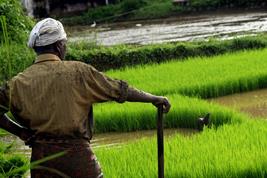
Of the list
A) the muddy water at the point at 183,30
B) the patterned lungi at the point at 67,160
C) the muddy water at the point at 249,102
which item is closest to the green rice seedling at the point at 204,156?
the patterned lungi at the point at 67,160

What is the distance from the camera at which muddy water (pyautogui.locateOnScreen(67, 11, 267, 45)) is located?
17.4 m

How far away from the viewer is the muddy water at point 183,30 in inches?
684

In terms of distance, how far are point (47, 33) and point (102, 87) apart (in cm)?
35

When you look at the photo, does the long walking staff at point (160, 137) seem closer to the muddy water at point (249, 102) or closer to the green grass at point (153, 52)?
the muddy water at point (249, 102)

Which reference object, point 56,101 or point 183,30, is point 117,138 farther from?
point 183,30

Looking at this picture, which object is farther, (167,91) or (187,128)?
(167,91)

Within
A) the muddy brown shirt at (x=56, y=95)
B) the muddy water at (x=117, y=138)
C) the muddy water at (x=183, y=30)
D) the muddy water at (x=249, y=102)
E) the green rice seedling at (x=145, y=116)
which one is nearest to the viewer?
the muddy brown shirt at (x=56, y=95)

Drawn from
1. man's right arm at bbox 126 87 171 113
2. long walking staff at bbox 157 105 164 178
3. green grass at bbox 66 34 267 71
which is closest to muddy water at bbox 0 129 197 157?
long walking staff at bbox 157 105 164 178

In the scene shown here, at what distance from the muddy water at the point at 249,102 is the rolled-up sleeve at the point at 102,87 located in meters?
4.24

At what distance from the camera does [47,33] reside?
109 inches

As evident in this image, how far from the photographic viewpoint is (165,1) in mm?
30062

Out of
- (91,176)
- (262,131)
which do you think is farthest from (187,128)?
(91,176)

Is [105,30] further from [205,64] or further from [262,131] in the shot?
[262,131]

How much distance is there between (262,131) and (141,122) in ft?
7.02
